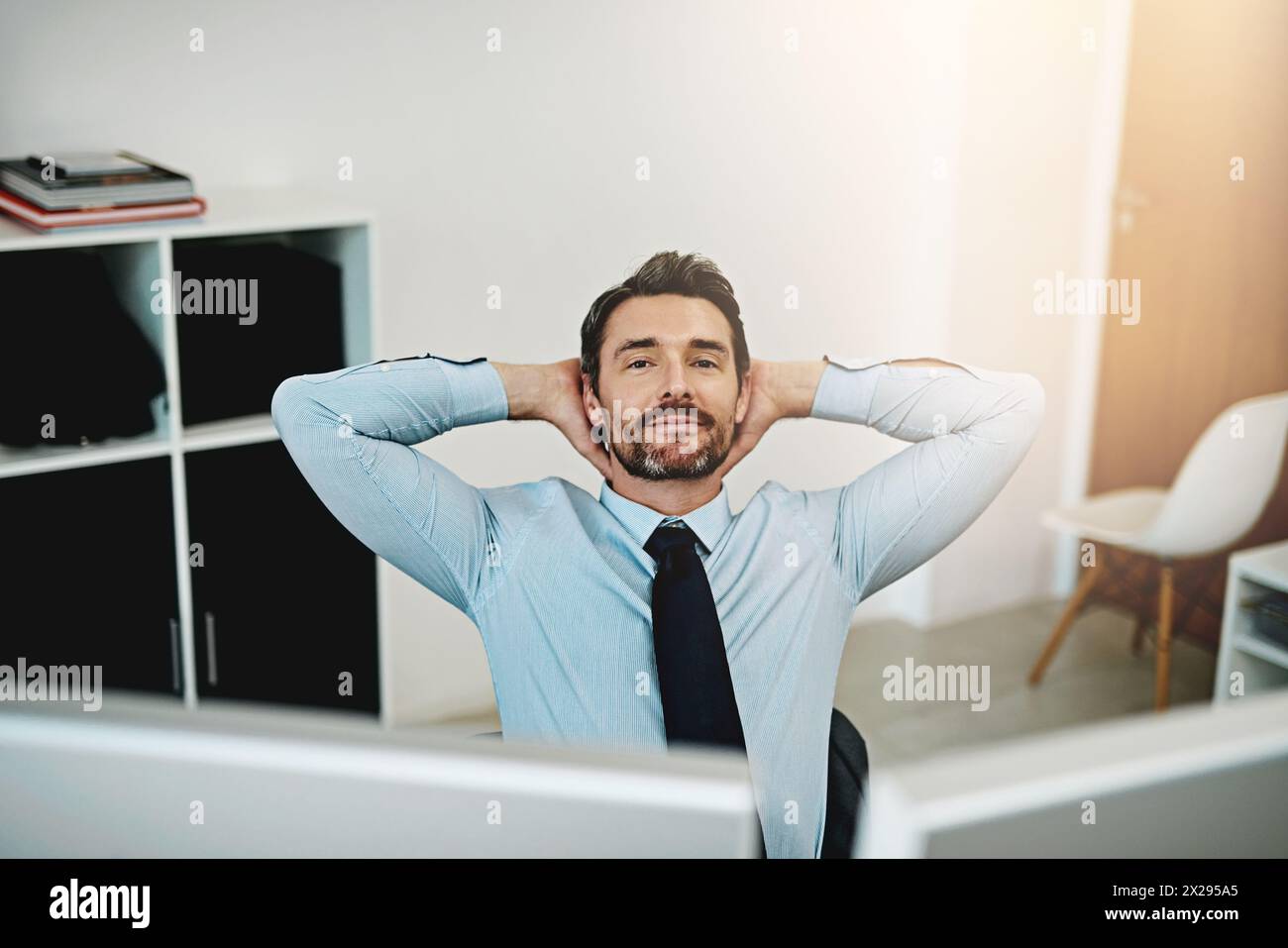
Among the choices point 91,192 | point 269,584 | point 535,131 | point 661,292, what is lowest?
point 269,584

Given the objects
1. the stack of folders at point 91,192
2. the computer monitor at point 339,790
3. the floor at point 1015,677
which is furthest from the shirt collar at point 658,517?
Result: the floor at point 1015,677

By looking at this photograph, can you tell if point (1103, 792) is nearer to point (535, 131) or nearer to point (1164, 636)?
point (535, 131)

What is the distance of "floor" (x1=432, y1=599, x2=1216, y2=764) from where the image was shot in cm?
288

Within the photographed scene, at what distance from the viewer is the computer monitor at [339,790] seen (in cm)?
72

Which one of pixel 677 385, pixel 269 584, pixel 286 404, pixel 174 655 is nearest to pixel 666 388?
pixel 677 385

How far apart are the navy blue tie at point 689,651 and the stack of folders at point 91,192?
1049mm

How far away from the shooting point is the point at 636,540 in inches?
59.5

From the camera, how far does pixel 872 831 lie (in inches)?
28.8

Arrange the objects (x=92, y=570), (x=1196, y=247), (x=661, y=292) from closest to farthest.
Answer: (x=661, y=292), (x=92, y=570), (x=1196, y=247)

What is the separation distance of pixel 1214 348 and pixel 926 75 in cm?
105

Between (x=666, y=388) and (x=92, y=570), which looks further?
(x=92, y=570)

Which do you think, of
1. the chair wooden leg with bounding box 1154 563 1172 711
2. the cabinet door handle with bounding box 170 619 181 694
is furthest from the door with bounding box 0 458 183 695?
the chair wooden leg with bounding box 1154 563 1172 711

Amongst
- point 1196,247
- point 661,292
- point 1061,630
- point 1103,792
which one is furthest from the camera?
point 1196,247

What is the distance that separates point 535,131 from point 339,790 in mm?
1987
